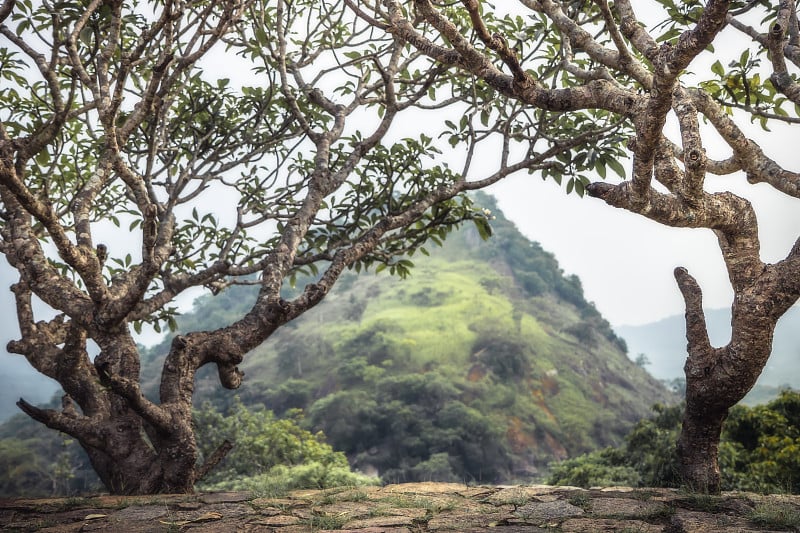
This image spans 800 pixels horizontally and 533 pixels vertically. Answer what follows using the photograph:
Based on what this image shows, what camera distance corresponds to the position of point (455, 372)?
144ft

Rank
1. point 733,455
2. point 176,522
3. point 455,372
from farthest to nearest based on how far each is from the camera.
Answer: point 455,372, point 733,455, point 176,522

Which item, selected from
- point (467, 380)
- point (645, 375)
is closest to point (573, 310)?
point (645, 375)

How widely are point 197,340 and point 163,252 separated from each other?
1.13 m

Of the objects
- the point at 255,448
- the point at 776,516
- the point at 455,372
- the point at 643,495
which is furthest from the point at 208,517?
the point at 455,372

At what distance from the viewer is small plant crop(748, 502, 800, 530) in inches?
142

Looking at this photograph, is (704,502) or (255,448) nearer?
(704,502)

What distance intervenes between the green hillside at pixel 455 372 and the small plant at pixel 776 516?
1067 inches

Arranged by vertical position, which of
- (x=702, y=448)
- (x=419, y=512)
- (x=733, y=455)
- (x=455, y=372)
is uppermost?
(x=455, y=372)

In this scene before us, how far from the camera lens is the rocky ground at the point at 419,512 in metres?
3.74

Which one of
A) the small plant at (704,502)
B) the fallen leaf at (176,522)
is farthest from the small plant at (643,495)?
the fallen leaf at (176,522)

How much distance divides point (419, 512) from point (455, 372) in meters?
40.1

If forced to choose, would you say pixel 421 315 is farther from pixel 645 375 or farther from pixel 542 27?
pixel 542 27

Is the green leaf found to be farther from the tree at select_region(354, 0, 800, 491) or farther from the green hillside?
the green hillside

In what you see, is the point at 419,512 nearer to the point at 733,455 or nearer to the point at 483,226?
the point at 483,226
